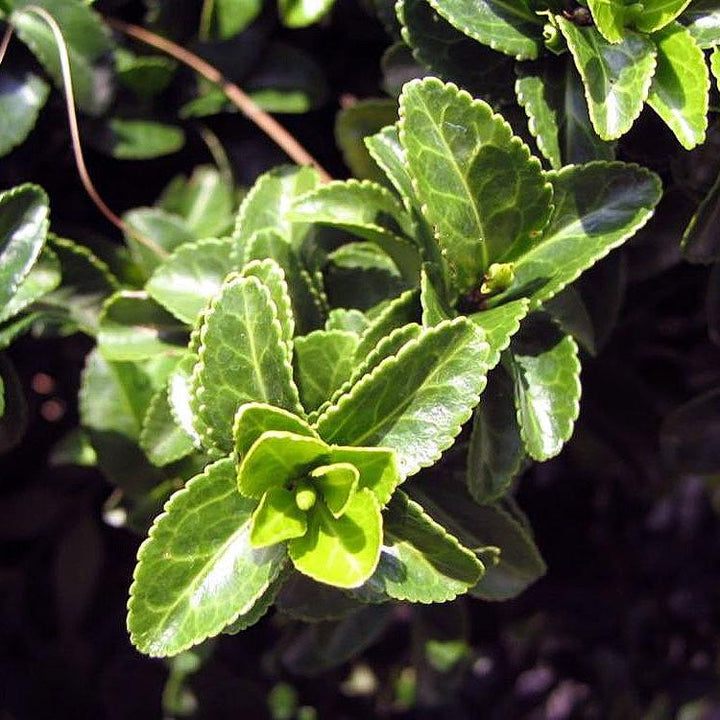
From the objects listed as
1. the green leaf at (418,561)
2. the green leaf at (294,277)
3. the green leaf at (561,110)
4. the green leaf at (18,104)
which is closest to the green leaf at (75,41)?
the green leaf at (18,104)

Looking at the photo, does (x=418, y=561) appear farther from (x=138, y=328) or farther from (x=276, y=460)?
(x=138, y=328)

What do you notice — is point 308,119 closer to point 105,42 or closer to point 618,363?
point 105,42

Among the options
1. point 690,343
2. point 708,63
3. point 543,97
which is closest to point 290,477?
point 543,97

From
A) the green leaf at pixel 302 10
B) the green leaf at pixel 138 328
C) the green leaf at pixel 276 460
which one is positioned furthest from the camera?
the green leaf at pixel 302 10

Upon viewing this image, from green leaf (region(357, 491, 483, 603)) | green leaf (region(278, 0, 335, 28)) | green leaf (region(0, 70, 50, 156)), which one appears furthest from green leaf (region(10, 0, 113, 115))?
green leaf (region(357, 491, 483, 603))

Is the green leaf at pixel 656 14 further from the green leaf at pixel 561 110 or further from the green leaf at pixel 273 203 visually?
the green leaf at pixel 273 203

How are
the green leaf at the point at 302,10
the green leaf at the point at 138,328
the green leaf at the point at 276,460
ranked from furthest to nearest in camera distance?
the green leaf at the point at 302,10 → the green leaf at the point at 138,328 → the green leaf at the point at 276,460

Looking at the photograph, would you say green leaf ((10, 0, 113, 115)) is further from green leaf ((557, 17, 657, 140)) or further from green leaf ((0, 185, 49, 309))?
green leaf ((557, 17, 657, 140))
